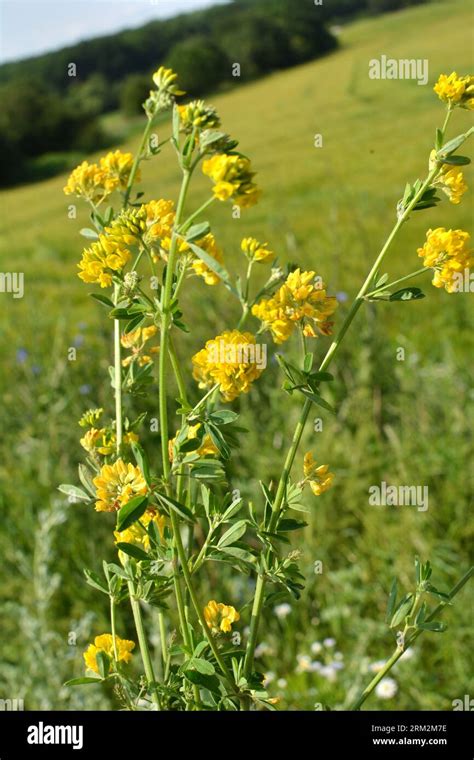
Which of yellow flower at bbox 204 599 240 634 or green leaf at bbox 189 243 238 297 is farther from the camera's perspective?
yellow flower at bbox 204 599 240 634

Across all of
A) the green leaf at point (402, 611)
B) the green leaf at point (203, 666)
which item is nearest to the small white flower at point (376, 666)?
the green leaf at point (402, 611)

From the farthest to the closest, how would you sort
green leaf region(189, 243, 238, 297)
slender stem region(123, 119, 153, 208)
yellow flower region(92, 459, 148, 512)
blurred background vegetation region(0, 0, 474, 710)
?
1. blurred background vegetation region(0, 0, 474, 710)
2. slender stem region(123, 119, 153, 208)
3. yellow flower region(92, 459, 148, 512)
4. green leaf region(189, 243, 238, 297)

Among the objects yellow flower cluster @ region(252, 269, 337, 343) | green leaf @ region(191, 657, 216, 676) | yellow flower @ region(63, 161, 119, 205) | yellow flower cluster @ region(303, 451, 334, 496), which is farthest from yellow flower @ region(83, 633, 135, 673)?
yellow flower @ region(63, 161, 119, 205)

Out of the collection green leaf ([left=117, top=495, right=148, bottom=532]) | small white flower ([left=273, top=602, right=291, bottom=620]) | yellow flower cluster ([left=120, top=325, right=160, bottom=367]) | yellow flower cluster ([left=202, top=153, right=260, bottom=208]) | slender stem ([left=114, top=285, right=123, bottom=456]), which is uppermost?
yellow flower cluster ([left=202, top=153, right=260, bottom=208])

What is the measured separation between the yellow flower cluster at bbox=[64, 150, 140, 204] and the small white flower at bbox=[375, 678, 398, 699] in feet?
4.53

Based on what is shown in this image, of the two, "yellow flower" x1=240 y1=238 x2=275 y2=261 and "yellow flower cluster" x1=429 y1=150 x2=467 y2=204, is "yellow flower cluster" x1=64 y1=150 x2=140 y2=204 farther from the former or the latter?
"yellow flower cluster" x1=429 y1=150 x2=467 y2=204

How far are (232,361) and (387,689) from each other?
1384 millimetres

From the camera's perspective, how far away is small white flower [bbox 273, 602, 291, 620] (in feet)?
7.06

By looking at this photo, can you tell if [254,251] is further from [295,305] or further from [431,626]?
[431,626]

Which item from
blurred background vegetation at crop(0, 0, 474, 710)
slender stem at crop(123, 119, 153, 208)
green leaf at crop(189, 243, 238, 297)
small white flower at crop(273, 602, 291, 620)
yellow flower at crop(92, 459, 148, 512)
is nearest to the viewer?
green leaf at crop(189, 243, 238, 297)

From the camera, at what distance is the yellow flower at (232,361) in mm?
778

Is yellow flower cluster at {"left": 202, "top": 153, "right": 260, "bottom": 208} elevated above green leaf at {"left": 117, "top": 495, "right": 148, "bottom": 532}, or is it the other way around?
yellow flower cluster at {"left": 202, "top": 153, "right": 260, "bottom": 208}

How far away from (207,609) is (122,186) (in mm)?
449
